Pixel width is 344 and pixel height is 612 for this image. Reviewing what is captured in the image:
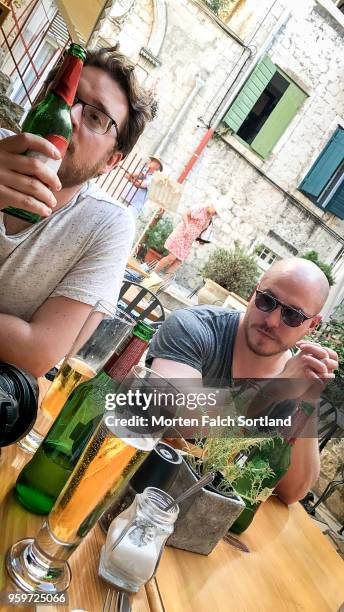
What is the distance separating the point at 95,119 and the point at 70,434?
1.10m

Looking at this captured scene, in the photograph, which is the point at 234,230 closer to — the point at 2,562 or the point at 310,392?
the point at 310,392

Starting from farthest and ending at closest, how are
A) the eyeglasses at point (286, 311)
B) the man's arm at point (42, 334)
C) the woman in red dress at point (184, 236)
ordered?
the woman in red dress at point (184, 236) < the eyeglasses at point (286, 311) < the man's arm at point (42, 334)

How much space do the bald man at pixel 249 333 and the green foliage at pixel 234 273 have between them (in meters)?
6.68

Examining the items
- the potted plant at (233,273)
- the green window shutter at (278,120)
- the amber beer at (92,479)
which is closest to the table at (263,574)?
the amber beer at (92,479)

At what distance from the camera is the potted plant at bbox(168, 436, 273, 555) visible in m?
0.96

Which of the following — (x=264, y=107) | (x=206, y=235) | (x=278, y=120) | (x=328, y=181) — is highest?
(x=264, y=107)

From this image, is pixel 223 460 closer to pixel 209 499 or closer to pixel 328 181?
pixel 209 499

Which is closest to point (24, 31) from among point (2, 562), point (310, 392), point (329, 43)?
point (329, 43)

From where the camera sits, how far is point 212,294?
8.15 m

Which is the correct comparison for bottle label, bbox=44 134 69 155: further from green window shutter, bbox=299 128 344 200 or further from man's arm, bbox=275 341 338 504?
green window shutter, bbox=299 128 344 200

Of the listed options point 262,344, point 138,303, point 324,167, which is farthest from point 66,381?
point 324,167

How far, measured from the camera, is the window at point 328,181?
439 inches

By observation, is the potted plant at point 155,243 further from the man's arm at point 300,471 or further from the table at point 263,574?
the table at point 263,574

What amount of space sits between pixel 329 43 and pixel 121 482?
485 inches
